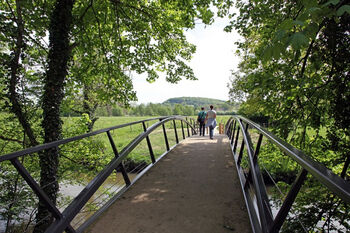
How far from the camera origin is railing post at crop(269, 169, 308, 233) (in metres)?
1.17

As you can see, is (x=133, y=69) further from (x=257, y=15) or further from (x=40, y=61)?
(x=257, y=15)

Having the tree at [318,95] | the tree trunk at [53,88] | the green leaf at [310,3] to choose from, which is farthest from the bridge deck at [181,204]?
the tree trunk at [53,88]

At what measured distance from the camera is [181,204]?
107 inches

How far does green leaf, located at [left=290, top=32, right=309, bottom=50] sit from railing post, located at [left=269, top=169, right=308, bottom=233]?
2.27 ft

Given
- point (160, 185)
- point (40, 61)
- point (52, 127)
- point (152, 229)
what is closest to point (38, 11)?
point (40, 61)

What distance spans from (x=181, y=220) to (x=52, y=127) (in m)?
4.32

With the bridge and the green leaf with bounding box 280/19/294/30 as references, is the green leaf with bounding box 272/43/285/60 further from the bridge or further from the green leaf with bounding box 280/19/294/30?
the bridge

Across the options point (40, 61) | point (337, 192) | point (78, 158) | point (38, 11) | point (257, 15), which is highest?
point (38, 11)

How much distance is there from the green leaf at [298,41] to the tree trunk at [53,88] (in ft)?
17.7

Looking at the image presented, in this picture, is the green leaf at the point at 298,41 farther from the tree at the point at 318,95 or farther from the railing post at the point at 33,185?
the railing post at the point at 33,185

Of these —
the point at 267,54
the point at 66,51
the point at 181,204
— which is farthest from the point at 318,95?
the point at 66,51

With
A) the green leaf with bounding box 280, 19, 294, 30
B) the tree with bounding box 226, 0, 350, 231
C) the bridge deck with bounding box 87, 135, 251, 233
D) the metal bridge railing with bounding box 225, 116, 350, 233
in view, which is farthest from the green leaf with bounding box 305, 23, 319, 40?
the bridge deck with bounding box 87, 135, 251, 233

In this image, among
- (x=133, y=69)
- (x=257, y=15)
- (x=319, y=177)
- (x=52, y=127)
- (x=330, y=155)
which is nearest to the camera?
(x=319, y=177)

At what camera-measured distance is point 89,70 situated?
7.07 metres
